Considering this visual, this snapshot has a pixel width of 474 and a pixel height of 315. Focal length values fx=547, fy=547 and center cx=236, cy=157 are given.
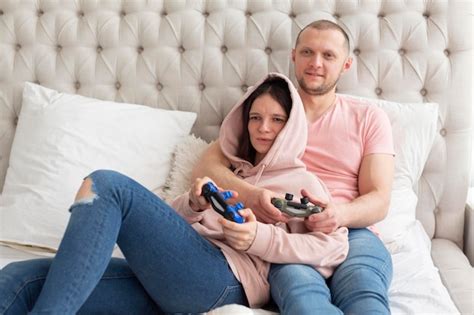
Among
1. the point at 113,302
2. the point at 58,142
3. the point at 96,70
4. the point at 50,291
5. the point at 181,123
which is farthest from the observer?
the point at 96,70

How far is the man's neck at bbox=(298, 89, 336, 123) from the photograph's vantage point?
1.68 meters

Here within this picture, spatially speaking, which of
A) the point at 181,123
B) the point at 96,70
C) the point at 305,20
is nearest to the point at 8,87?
the point at 96,70

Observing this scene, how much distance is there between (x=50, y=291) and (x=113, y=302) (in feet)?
0.77

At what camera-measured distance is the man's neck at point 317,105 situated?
1684 mm

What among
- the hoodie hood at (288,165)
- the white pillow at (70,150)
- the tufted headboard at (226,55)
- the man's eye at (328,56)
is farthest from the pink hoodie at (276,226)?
the tufted headboard at (226,55)

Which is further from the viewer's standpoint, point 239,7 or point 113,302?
point 239,7

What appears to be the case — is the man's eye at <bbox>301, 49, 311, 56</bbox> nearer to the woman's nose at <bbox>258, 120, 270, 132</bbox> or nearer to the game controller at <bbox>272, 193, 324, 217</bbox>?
the woman's nose at <bbox>258, 120, 270, 132</bbox>

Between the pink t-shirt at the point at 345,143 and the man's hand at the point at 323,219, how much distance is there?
0.67 feet

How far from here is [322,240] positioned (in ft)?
4.34

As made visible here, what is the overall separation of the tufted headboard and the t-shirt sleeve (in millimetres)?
293

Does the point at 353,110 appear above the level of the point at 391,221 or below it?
above

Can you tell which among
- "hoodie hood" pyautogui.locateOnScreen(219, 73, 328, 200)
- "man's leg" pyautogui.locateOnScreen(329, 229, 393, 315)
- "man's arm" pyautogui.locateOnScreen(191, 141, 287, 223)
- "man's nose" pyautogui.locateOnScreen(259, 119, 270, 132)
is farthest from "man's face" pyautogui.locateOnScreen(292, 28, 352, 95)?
"man's leg" pyautogui.locateOnScreen(329, 229, 393, 315)

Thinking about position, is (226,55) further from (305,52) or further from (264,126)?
(264,126)

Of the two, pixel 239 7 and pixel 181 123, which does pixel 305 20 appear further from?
pixel 181 123
